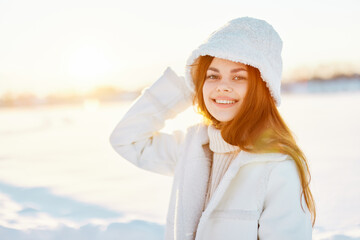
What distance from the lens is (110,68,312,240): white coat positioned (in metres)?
1.42

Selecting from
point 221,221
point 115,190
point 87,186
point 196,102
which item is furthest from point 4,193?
point 221,221

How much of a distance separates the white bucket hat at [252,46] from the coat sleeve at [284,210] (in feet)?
1.33

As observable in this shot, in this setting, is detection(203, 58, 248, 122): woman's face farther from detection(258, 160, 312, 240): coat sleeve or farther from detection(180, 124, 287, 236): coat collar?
detection(258, 160, 312, 240): coat sleeve

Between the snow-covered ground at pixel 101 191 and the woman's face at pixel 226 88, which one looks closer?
the woman's face at pixel 226 88

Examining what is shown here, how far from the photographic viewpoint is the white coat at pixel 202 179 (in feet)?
4.67

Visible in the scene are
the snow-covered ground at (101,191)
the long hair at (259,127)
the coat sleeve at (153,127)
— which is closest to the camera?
the long hair at (259,127)

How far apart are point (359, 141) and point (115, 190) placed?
407cm

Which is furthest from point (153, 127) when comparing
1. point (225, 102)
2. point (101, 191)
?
point (101, 191)

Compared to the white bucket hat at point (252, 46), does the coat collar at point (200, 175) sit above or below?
below

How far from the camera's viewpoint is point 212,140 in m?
1.80

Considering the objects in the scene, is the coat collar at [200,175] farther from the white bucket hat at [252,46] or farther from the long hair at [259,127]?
the white bucket hat at [252,46]

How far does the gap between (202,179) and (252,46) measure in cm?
75

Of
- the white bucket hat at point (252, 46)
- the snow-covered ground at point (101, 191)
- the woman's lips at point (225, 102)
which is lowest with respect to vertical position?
the snow-covered ground at point (101, 191)

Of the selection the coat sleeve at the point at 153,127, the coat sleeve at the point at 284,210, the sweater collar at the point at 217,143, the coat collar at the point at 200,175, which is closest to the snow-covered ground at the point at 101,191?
the coat sleeve at the point at 153,127
